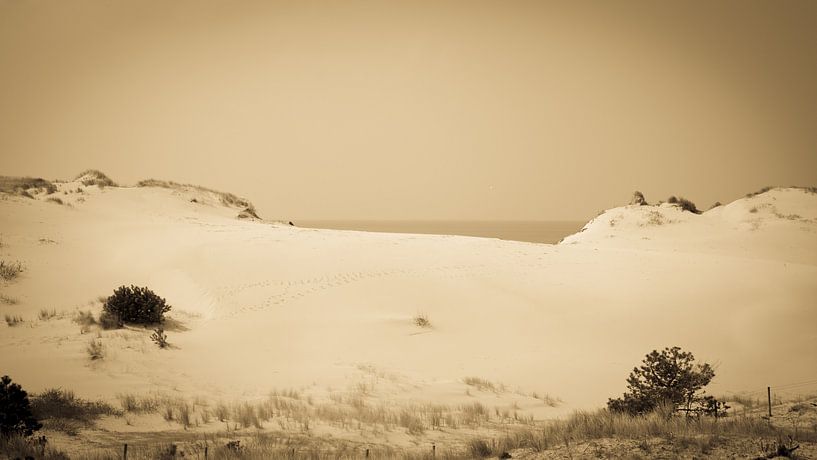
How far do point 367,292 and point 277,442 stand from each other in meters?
11.3

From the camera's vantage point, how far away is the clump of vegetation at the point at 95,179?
35.0 m

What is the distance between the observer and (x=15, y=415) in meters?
7.04

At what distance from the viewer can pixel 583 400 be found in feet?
38.2

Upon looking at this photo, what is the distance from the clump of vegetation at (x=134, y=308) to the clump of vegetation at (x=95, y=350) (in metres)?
1.70

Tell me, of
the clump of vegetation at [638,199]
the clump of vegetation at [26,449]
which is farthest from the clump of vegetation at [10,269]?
the clump of vegetation at [638,199]

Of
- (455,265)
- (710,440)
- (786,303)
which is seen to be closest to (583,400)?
(710,440)

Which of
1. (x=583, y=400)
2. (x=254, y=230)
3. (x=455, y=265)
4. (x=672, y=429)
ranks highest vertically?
(x=254, y=230)

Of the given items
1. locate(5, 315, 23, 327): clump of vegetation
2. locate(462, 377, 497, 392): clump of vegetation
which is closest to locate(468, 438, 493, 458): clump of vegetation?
locate(462, 377, 497, 392): clump of vegetation

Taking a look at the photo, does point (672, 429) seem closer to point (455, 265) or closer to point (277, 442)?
point (277, 442)

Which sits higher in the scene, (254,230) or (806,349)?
(254,230)

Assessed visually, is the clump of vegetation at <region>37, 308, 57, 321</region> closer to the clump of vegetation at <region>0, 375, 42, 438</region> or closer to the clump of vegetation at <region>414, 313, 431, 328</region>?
the clump of vegetation at <region>0, 375, 42, 438</region>

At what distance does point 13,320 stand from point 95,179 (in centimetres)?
2561

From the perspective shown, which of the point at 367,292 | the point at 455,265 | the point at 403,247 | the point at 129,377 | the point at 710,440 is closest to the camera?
the point at 710,440

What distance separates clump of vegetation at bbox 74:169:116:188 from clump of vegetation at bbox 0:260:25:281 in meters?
17.8
